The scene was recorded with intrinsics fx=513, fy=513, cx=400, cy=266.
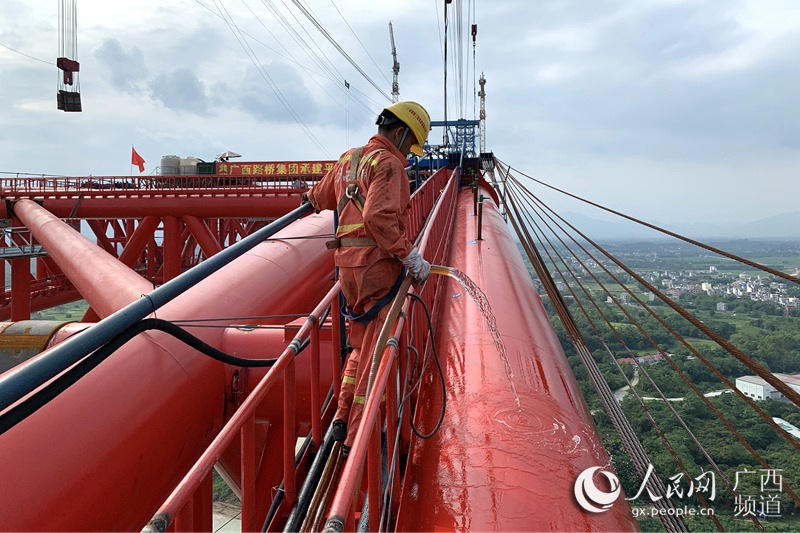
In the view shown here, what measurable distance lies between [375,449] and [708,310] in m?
4.71

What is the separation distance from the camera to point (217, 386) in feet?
9.51

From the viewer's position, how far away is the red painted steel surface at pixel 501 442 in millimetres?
1938

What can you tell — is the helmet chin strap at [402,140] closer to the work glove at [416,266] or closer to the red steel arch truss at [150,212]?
the work glove at [416,266]

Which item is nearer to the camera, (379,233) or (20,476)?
(20,476)

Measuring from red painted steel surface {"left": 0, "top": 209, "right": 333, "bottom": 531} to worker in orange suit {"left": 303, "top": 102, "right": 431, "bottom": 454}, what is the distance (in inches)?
31.0

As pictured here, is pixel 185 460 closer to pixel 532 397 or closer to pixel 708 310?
pixel 532 397

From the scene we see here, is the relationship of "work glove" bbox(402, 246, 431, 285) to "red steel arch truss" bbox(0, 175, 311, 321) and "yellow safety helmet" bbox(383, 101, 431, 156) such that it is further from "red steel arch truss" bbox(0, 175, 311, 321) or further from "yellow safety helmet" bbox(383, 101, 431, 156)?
"red steel arch truss" bbox(0, 175, 311, 321)

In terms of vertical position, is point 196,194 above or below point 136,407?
above

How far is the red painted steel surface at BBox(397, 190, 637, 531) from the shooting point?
1938 mm

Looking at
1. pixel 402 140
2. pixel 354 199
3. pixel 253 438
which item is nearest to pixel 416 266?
pixel 354 199

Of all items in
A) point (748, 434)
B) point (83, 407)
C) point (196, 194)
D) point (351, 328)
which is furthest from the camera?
point (196, 194)

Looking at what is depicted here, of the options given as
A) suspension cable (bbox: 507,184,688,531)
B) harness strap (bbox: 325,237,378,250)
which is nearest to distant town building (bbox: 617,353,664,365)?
suspension cable (bbox: 507,184,688,531)

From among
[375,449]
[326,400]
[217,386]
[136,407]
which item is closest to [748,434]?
[326,400]

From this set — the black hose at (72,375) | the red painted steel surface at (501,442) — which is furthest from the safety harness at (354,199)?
the red painted steel surface at (501,442)
